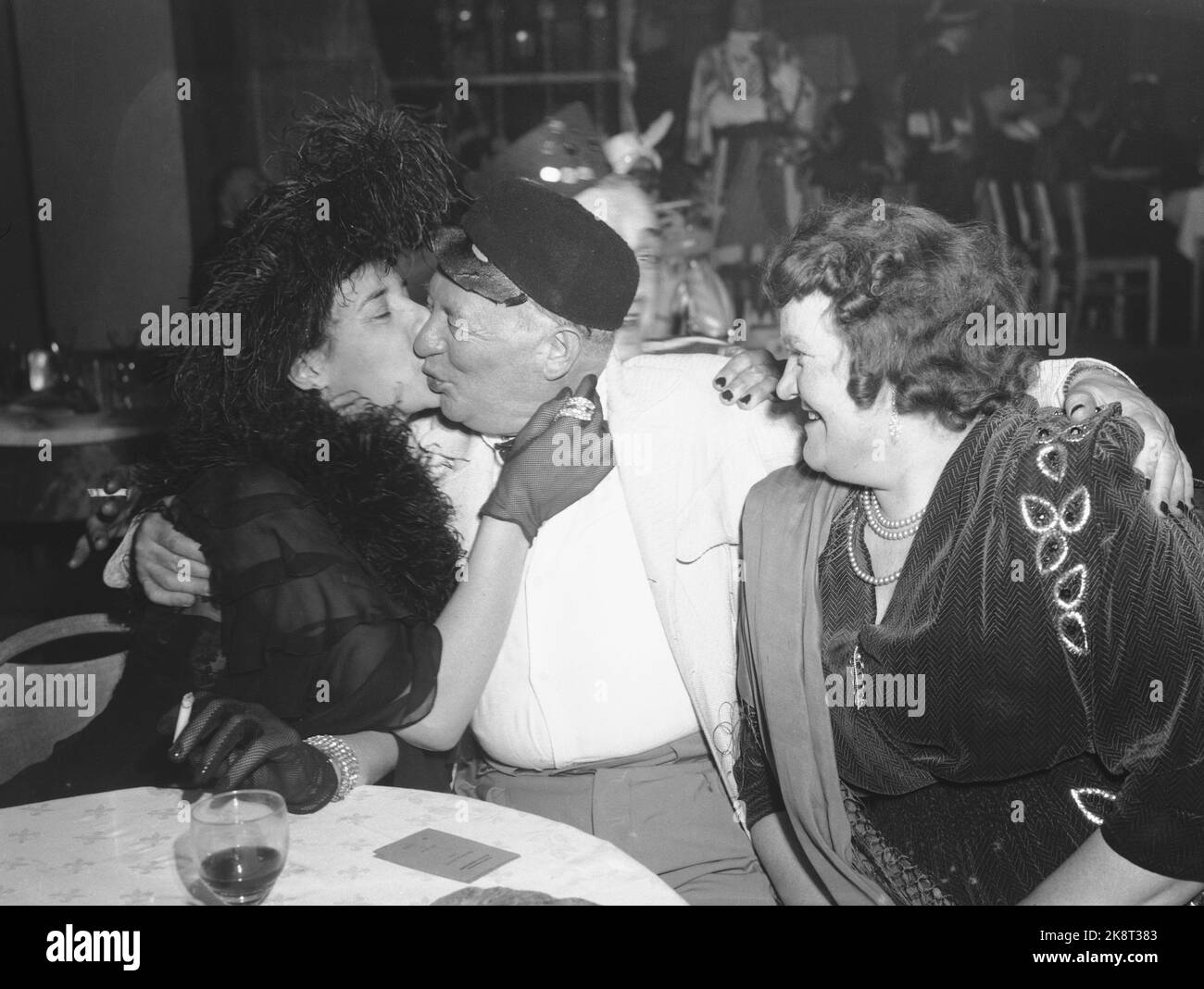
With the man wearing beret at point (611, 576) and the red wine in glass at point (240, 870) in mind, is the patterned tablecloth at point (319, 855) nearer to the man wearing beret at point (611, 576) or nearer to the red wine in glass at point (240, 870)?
the red wine in glass at point (240, 870)

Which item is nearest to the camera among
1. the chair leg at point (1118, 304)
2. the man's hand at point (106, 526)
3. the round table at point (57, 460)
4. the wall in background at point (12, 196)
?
the wall in background at point (12, 196)

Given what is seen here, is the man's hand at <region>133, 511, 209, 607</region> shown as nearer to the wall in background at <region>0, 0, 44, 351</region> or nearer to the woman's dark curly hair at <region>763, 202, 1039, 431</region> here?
the wall in background at <region>0, 0, 44, 351</region>

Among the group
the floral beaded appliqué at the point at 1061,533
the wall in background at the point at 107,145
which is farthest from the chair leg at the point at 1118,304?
the wall in background at the point at 107,145

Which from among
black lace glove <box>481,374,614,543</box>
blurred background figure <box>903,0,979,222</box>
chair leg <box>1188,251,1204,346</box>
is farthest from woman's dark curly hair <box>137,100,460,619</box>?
chair leg <box>1188,251,1204,346</box>

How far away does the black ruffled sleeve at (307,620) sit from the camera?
1.66 metres

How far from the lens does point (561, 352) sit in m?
1.77

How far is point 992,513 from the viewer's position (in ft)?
4.82

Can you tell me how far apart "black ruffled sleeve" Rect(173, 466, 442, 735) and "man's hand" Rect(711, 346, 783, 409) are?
0.64m

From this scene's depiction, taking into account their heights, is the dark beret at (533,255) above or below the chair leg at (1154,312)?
above

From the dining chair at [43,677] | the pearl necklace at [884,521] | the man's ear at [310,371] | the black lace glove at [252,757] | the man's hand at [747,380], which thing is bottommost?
the dining chair at [43,677]

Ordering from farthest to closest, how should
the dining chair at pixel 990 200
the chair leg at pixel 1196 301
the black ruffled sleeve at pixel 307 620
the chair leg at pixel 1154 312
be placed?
the dining chair at pixel 990 200
the chair leg at pixel 1154 312
the chair leg at pixel 1196 301
the black ruffled sleeve at pixel 307 620

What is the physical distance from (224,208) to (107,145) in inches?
10.5

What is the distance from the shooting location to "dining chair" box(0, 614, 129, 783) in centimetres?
198

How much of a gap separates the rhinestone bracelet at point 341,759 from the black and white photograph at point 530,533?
13 mm
